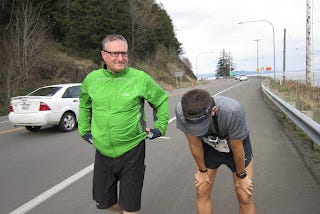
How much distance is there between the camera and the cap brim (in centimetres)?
287

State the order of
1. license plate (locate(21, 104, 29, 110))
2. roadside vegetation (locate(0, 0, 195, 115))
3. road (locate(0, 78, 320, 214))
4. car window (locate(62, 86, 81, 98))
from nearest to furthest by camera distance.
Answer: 1. road (locate(0, 78, 320, 214))
2. license plate (locate(21, 104, 29, 110))
3. car window (locate(62, 86, 81, 98))
4. roadside vegetation (locate(0, 0, 195, 115))

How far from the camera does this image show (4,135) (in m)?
10.6

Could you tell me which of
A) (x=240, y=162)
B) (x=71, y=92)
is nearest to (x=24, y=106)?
(x=71, y=92)

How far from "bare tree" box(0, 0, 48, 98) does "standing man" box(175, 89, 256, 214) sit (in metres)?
20.6

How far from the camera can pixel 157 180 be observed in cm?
571

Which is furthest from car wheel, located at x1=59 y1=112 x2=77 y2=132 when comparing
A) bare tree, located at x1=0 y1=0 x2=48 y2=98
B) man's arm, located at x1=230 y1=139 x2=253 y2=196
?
bare tree, located at x1=0 y1=0 x2=48 y2=98

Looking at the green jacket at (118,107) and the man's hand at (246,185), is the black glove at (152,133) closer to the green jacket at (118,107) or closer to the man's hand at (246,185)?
the green jacket at (118,107)

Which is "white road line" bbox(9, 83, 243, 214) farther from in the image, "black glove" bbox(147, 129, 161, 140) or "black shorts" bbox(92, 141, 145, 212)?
"black glove" bbox(147, 129, 161, 140)

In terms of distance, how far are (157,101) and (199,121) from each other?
2.33ft

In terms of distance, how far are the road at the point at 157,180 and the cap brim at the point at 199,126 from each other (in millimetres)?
1793

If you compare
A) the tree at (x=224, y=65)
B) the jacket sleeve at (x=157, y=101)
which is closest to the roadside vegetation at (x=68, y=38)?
the jacket sleeve at (x=157, y=101)

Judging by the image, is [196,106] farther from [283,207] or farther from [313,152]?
[313,152]

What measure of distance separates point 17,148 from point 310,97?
543 inches

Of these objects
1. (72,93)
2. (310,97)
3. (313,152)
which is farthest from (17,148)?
(310,97)
